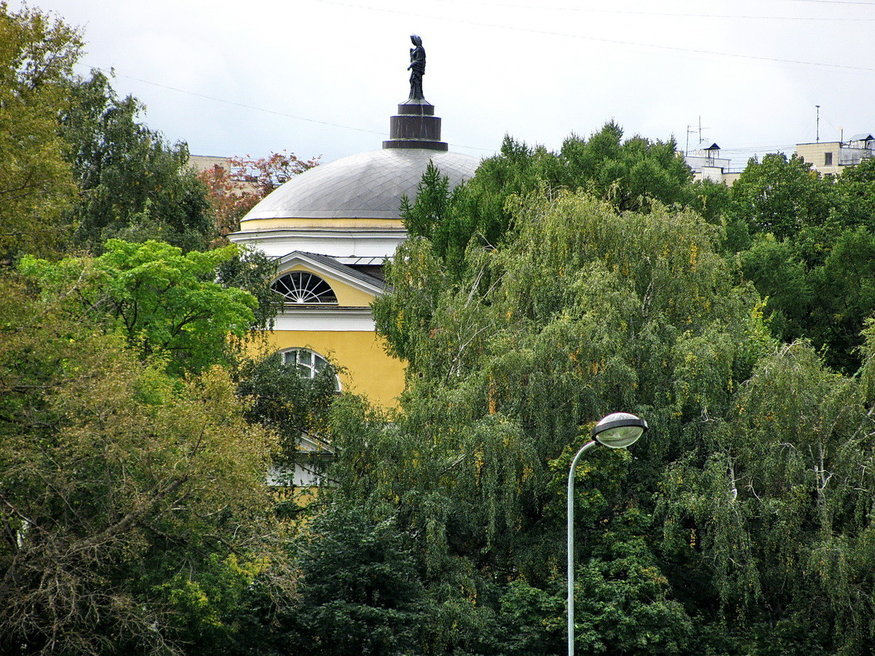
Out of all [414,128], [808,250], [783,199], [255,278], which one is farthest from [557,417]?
[783,199]

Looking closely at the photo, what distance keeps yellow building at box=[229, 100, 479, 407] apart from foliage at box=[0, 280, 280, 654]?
14.3 m

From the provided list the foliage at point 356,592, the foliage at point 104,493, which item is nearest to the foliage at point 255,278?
the foliage at point 356,592

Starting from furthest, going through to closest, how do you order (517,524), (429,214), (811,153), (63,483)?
(811,153), (429,214), (517,524), (63,483)

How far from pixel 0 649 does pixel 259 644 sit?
4390mm

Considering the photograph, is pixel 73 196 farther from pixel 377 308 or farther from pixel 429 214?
pixel 429 214

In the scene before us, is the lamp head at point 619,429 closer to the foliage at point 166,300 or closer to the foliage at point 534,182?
the foliage at point 166,300

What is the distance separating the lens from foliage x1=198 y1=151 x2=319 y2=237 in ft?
203

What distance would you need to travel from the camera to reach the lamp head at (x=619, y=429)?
56.4ft

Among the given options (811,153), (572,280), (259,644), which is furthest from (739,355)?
(811,153)

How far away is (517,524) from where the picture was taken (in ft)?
82.5

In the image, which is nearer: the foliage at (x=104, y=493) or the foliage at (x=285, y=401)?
the foliage at (x=104, y=493)

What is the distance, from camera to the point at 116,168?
38.0 m

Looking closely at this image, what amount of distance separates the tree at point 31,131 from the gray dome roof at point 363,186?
2234 centimetres

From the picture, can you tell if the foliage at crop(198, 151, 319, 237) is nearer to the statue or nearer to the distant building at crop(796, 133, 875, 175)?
the statue
